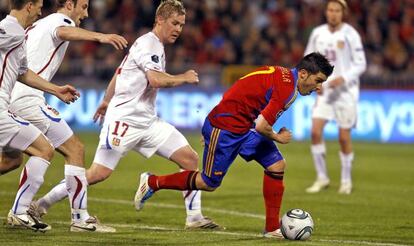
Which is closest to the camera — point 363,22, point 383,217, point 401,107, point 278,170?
point 278,170

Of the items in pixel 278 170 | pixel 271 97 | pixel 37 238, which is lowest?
pixel 37 238

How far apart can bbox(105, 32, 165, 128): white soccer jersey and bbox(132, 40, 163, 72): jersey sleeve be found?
0.09ft

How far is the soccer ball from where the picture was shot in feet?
31.6

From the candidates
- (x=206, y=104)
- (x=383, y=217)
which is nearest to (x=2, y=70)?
(x=383, y=217)

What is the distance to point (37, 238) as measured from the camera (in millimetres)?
9375

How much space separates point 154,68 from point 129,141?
35.2 inches

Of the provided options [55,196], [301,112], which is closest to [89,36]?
[55,196]

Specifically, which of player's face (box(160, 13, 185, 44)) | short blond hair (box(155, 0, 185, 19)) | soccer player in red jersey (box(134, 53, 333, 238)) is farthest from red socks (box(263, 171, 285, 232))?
short blond hair (box(155, 0, 185, 19))

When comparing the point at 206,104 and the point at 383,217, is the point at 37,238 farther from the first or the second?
the point at 206,104

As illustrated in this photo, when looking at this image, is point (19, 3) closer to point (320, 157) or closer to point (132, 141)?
point (132, 141)

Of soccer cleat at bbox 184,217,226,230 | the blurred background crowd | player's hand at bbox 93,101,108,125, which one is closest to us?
soccer cleat at bbox 184,217,226,230

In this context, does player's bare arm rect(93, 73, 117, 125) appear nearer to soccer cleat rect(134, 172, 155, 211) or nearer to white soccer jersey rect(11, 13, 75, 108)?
white soccer jersey rect(11, 13, 75, 108)

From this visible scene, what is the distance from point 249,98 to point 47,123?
1992 millimetres

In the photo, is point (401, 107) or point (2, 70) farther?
point (401, 107)
